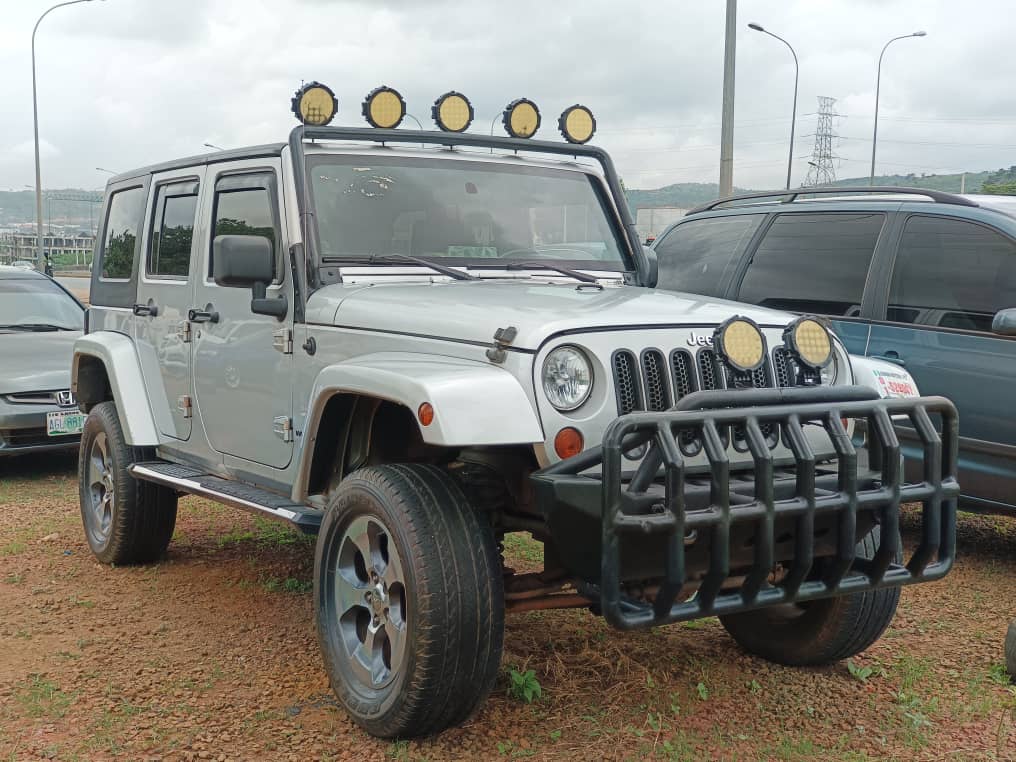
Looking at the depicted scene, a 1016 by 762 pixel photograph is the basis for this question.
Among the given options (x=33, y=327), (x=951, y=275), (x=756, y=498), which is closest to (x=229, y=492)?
(x=756, y=498)

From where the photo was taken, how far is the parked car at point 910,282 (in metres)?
5.40

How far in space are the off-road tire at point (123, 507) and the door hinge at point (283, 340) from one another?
1471 mm

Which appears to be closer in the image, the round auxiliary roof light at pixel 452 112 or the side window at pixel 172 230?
the round auxiliary roof light at pixel 452 112

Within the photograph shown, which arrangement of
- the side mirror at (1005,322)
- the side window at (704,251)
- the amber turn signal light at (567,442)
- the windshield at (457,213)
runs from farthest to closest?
the side window at (704,251)
the side mirror at (1005,322)
the windshield at (457,213)
the amber turn signal light at (567,442)

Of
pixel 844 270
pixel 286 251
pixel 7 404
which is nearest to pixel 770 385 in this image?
pixel 286 251

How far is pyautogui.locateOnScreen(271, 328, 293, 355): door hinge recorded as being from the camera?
4.29 m

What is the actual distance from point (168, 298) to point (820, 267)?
350 cm

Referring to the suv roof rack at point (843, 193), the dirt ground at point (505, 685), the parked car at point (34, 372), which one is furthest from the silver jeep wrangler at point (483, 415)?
the parked car at point (34, 372)

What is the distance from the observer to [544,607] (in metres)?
3.78

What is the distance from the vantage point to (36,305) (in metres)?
9.25

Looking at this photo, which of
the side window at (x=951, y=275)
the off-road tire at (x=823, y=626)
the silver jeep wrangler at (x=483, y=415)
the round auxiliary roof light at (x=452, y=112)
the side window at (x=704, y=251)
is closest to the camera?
the silver jeep wrangler at (x=483, y=415)

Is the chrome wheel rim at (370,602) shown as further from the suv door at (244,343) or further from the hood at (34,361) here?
the hood at (34,361)

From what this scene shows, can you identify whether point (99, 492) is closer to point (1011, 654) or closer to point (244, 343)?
point (244, 343)

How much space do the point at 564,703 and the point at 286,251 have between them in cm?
200
